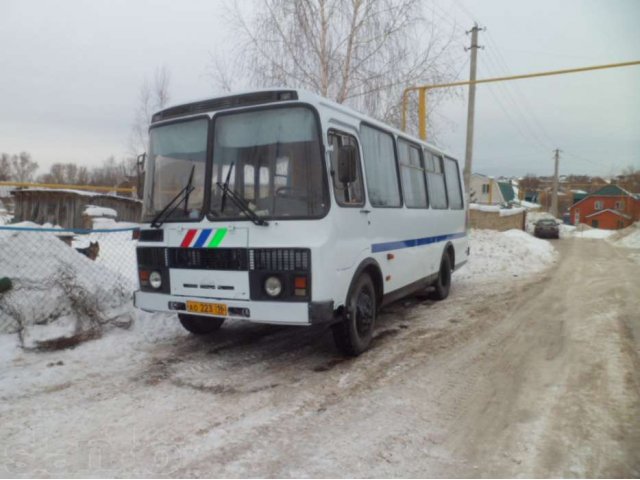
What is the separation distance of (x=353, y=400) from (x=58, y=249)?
200 inches

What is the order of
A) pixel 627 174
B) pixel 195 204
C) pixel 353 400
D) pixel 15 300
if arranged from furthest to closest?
pixel 627 174 → pixel 15 300 → pixel 195 204 → pixel 353 400

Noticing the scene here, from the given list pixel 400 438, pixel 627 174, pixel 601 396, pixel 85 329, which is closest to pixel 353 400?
pixel 400 438

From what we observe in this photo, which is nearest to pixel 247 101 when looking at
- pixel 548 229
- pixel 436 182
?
pixel 436 182

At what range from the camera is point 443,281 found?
9.47 m

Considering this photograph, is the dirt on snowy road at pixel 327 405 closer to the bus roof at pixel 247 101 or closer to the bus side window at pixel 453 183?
the bus roof at pixel 247 101

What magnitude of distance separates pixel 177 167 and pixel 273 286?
1854 mm

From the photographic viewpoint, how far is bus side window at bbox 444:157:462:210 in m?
9.62

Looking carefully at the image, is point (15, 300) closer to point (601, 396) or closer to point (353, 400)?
point (353, 400)

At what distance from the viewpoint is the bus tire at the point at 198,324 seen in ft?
20.4

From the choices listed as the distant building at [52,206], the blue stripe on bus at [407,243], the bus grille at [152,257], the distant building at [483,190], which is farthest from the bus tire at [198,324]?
the distant building at [483,190]

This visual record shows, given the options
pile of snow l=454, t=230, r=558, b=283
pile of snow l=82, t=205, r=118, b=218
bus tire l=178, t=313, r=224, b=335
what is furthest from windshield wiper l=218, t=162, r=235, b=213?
pile of snow l=82, t=205, r=118, b=218

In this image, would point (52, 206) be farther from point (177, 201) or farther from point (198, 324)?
point (177, 201)

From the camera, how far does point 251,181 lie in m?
4.86

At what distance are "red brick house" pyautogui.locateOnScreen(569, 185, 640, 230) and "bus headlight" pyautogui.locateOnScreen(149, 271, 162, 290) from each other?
70957 millimetres
